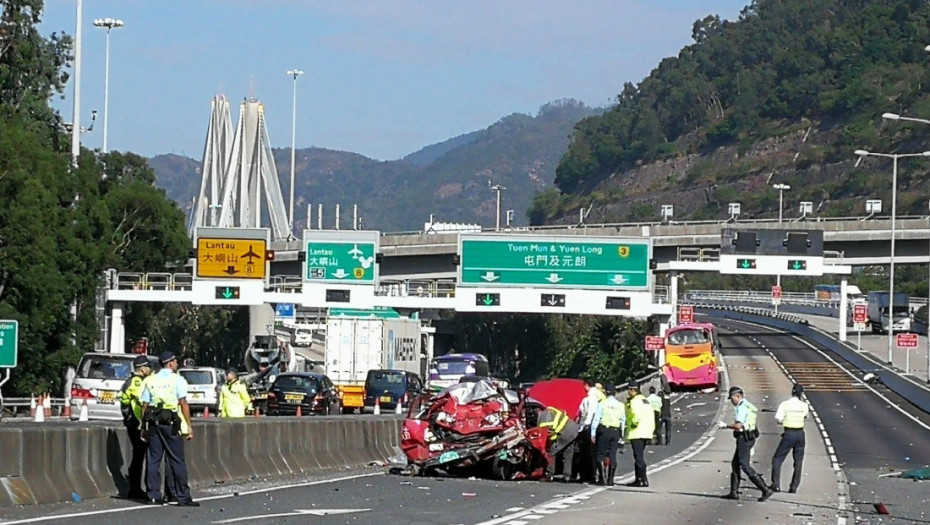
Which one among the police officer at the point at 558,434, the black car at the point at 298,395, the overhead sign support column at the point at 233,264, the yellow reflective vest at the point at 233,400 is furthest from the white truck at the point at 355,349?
the police officer at the point at 558,434

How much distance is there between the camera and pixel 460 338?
112 m

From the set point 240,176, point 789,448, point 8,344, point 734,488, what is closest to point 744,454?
point 734,488

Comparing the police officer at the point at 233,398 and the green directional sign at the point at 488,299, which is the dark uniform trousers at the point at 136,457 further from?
the green directional sign at the point at 488,299

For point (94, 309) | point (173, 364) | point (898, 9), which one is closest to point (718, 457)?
point (173, 364)

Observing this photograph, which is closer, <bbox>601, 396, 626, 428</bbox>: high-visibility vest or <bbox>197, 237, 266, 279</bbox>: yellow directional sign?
<bbox>601, 396, 626, 428</bbox>: high-visibility vest

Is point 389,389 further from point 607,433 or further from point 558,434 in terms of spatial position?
point 607,433

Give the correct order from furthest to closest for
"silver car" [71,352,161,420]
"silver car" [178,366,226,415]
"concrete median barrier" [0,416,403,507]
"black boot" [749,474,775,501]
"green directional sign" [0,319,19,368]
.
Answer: "silver car" [178,366,226,415]
"silver car" [71,352,161,420]
"green directional sign" [0,319,19,368]
"black boot" [749,474,775,501]
"concrete median barrier" [0,416,403,507]

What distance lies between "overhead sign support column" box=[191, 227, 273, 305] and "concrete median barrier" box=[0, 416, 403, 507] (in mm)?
28685

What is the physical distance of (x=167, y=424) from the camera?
17.8 meters

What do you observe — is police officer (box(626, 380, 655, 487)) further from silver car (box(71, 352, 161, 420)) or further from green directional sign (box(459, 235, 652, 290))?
green directional sign (box(459, 235, 652, 290))

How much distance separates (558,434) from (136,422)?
854 centimetres

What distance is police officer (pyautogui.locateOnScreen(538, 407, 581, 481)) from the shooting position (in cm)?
2497

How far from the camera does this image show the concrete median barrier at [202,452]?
55.2 ft

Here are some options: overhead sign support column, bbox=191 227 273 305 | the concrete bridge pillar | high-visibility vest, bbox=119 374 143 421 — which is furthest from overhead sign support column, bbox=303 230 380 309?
high-visibility vest, bbox=119 374 143 421
